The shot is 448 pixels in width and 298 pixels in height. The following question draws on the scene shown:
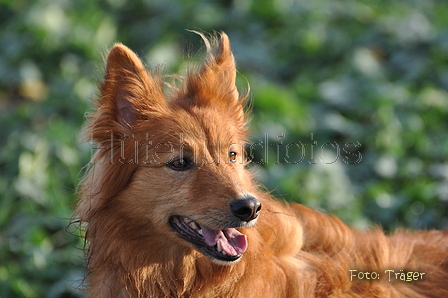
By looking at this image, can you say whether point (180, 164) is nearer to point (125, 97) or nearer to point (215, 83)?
point (125, 97)

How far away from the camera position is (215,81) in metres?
3.88

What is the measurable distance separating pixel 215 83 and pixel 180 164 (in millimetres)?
788

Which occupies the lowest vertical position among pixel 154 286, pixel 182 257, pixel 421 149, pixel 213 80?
pixel 154 286

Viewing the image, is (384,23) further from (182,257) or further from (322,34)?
(182,257)

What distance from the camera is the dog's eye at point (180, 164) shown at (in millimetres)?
3477

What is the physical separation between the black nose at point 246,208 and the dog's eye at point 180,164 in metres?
0.49

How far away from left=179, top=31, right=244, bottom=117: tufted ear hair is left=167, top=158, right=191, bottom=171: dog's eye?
52cm

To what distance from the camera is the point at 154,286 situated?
3.36 metres

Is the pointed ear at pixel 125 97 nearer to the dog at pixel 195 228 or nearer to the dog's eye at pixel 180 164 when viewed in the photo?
the dog at pixel 195 228

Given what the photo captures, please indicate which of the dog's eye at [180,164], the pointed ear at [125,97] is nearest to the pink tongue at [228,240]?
the dog's eye at [180,164]

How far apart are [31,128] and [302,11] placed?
540 centimetres

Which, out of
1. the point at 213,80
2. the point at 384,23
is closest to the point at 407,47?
the point at 384,23

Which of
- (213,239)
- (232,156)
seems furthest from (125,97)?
(213,239)

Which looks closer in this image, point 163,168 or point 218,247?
point 218,247
